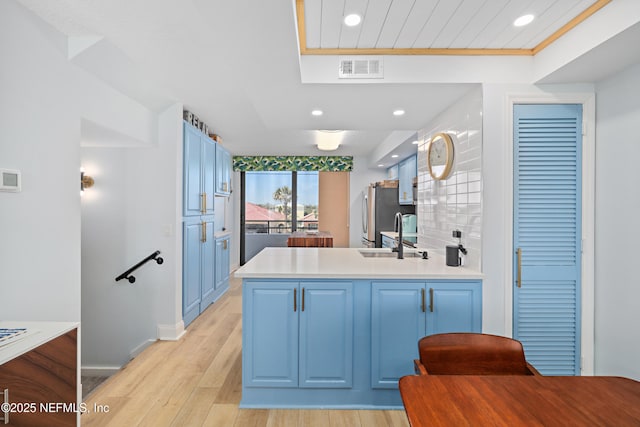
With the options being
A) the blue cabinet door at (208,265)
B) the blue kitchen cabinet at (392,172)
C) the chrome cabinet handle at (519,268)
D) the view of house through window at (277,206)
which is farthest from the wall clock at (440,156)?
the view of house through window at (277,206)

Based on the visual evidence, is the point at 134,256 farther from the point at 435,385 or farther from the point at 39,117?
the point at 435,385

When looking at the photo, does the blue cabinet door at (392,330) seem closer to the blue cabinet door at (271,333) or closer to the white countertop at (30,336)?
the blue cabinet door at (271,333)

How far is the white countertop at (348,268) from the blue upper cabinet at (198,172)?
1.34 metres

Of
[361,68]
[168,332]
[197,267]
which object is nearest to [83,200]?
[197,267]

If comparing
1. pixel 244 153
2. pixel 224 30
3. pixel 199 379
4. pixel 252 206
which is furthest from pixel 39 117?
pixel 252 206

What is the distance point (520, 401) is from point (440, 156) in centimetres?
213

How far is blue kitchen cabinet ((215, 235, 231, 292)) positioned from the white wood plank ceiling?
11.1 ft

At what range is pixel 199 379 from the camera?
8.32ft

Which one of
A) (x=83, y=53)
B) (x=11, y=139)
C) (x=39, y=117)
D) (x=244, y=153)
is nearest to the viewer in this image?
(x=11, y=139)

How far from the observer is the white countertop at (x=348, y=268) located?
2139 millimetres

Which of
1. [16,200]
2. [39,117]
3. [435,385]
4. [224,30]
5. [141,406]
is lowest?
[141,406]

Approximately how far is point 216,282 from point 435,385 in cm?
407

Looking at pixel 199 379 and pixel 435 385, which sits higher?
pixel 435 385

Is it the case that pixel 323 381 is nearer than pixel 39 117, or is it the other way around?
pixel 39 117
